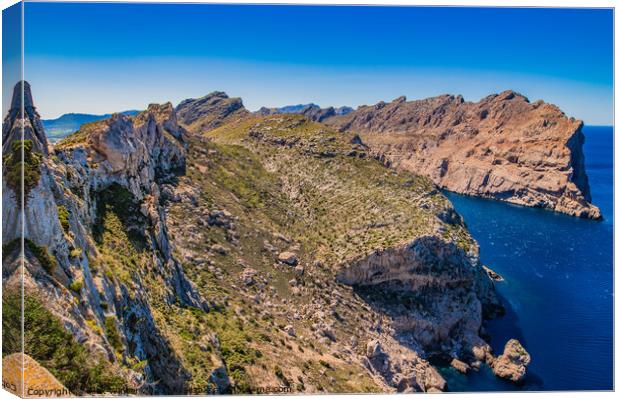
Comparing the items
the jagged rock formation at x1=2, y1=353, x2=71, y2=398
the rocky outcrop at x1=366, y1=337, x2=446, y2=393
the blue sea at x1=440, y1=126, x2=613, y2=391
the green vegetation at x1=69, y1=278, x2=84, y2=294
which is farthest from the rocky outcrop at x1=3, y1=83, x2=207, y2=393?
the blue sea at x1=440, y1=126, x2=613, y2=391

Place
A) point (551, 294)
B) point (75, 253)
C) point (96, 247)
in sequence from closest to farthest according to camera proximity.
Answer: point (75, 253) < point (96, 247) < point (551, 294)

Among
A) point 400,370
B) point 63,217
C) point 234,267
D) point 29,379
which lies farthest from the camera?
point 234,267

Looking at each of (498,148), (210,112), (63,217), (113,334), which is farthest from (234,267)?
(498,148)

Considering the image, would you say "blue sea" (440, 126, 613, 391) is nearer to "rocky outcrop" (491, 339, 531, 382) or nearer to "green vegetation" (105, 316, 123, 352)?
"rocky outcrop" (491, 339, 531, 382)

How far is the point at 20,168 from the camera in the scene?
1177 centimetres

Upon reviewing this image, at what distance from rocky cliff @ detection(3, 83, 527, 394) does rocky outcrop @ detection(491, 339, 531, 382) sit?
0.51 ft

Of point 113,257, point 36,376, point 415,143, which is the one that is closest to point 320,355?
point 113,257

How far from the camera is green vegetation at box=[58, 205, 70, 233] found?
44.6ft

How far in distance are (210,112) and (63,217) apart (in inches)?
3893

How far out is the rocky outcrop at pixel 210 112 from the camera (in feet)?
332

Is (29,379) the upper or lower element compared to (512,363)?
upper

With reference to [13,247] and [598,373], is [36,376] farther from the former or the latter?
[598,373]

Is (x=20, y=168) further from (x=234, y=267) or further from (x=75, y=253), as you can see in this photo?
(x=234, y=267)

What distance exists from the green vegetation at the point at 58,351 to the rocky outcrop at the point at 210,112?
87.5m
